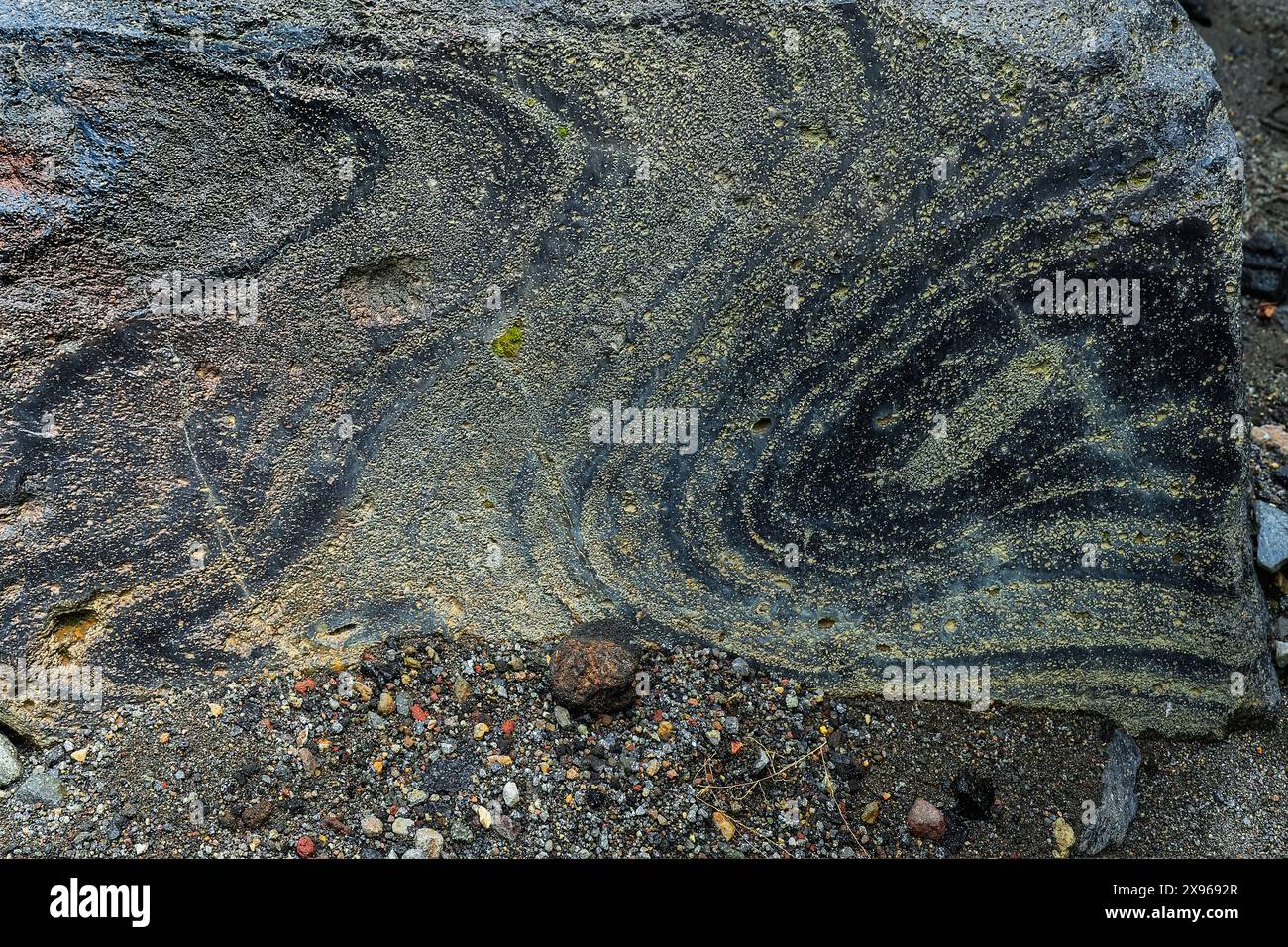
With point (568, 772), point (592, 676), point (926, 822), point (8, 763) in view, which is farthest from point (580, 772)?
point (8, 763)

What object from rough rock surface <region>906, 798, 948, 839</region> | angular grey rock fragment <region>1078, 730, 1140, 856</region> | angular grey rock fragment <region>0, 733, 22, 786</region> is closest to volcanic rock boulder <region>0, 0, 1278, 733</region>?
angular grey rock fragment <region>1078, 730, 1140, 856</region>

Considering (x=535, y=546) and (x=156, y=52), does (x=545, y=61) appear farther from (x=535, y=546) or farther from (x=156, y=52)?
(x=535, y=546)

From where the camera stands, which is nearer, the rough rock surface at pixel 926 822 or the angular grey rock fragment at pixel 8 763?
the angular grey rock fragment at pixel 8 763

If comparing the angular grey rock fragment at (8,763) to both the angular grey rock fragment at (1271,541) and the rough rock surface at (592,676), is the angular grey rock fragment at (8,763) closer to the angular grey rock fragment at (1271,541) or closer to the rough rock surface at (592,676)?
the rough rock surface at (592,676)

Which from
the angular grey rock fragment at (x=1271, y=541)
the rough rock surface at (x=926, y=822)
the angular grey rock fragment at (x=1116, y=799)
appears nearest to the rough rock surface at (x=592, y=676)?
the rough rock surface at (x=926, y=822)

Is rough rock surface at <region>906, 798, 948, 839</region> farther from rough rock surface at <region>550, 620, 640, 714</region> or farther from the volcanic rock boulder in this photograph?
rough rock surface at <region>550, 620, 640, 714</region>

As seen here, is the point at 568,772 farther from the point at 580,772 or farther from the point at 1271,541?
the point at 1271,541
